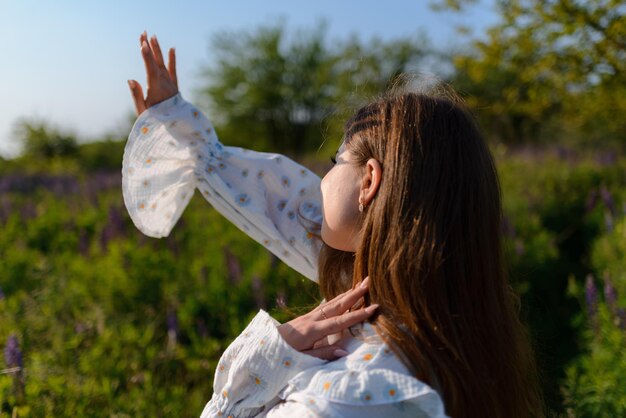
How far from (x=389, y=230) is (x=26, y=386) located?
161 cm

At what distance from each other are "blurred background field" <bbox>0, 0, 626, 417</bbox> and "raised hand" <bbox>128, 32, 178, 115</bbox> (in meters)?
0.49

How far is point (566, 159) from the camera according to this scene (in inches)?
378

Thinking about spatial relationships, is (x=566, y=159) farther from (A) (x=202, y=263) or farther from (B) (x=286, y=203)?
(B) (x=286, y=203)

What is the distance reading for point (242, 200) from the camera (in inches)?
87.3

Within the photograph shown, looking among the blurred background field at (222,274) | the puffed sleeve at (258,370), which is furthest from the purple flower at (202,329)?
the puffed sleeve at (258,370)

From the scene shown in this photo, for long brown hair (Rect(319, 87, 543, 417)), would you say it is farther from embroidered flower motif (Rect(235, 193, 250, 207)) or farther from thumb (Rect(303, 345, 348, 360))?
embroidered flower motif (Rect(235, 193, 250, 207))

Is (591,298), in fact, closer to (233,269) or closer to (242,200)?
(242,200)

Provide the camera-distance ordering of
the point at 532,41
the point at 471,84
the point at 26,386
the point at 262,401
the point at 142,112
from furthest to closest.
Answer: the point at 471,84 → the point at 532,41 → the point at 26,386 → the point at 142,112 → the point at 262,401

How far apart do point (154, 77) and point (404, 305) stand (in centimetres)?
105

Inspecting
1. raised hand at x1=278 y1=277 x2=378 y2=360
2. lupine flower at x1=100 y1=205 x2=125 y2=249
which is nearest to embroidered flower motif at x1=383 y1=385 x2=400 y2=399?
raised hand at x1=278 y1=277 x2=378 y2=360

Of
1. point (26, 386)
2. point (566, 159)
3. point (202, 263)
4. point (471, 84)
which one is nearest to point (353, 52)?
point (471, 84)

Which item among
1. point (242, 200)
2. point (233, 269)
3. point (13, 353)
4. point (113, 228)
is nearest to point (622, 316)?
point (242, 200)

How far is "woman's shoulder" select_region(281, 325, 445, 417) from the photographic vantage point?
1.37m

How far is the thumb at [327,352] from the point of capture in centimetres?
154
